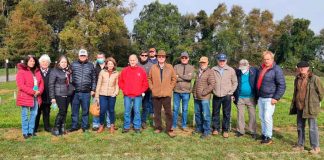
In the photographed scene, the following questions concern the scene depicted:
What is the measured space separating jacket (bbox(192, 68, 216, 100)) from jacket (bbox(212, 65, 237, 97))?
0.14 metres

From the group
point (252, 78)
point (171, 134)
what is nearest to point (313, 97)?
point (252, 78)

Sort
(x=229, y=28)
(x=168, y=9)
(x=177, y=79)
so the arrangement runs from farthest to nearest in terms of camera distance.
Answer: (x=168, y=9) < (x=229, y=28) < (x=177, y=79)

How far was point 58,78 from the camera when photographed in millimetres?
8328

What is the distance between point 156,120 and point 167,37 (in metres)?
43.8

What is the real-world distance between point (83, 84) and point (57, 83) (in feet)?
1.98

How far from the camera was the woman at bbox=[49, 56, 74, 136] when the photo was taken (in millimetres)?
8328

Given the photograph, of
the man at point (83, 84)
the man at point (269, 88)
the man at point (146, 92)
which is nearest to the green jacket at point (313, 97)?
the man at point (269, 88)

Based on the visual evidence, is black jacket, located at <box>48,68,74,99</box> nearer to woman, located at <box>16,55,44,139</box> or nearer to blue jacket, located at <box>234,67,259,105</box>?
woman, located at <box>16,55,44,139</box>

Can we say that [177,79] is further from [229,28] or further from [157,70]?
[229,28]

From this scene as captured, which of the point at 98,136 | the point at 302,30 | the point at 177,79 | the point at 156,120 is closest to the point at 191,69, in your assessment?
the point at 177,79

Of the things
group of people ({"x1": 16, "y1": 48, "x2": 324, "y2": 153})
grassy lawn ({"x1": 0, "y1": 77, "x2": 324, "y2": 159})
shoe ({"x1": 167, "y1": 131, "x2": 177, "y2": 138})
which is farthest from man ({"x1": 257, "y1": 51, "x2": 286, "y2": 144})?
shoe ({"x1": 167, "y1": 131, "x2": 177, "y2": 138})

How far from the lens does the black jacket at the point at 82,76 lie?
8.53m

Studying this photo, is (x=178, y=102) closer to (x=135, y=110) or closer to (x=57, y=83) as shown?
(x=135, y=110)

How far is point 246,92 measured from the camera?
339 inches
